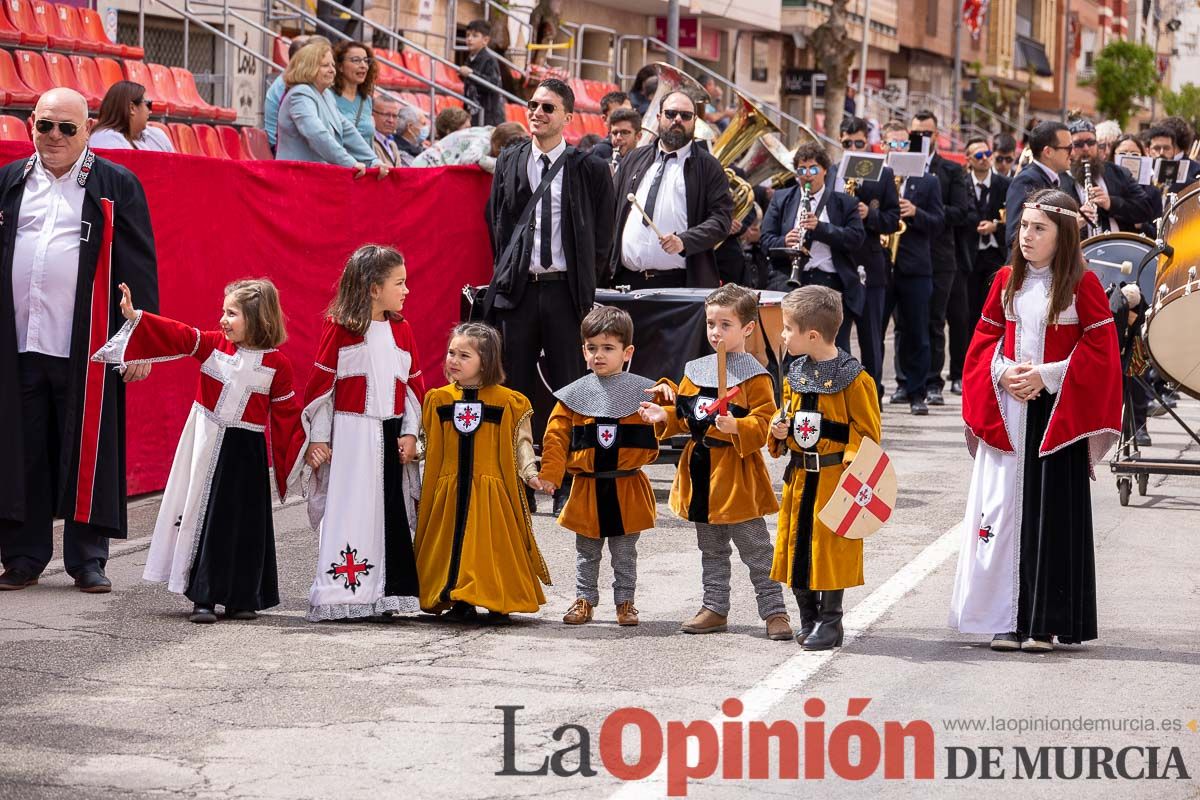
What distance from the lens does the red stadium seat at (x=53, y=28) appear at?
16.4 meters

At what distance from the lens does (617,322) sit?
300 inches

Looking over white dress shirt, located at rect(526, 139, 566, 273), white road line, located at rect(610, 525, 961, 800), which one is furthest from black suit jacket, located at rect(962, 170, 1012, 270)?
white road line, located at rect(610, 525, 961, 800)

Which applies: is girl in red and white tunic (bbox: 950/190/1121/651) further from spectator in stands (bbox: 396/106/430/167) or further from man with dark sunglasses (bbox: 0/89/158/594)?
spectator in stands (bbox: 396/106/430/167)

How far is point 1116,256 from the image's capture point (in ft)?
35.5

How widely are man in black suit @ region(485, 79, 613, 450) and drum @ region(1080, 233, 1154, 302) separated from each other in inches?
109

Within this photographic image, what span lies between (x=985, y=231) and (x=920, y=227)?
1.07 m

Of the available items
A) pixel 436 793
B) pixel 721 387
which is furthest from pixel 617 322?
pixel 436 793

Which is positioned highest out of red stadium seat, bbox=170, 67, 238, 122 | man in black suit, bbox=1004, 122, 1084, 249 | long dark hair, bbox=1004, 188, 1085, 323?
red stadium seat, bbox=170, 67, 238, 122

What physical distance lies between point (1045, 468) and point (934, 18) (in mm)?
59208

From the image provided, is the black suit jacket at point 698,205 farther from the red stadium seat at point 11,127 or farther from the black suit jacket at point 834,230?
the red stadium seat at point 11,127

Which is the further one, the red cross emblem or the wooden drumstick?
the wooden drumstick

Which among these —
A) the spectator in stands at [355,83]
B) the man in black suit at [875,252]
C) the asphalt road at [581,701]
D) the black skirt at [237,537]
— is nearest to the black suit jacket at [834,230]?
the man in black suit at [875,252]

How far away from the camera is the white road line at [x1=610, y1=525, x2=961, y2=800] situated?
5375 millimetres

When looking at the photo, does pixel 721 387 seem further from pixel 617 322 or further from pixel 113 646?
pixel 113 646
